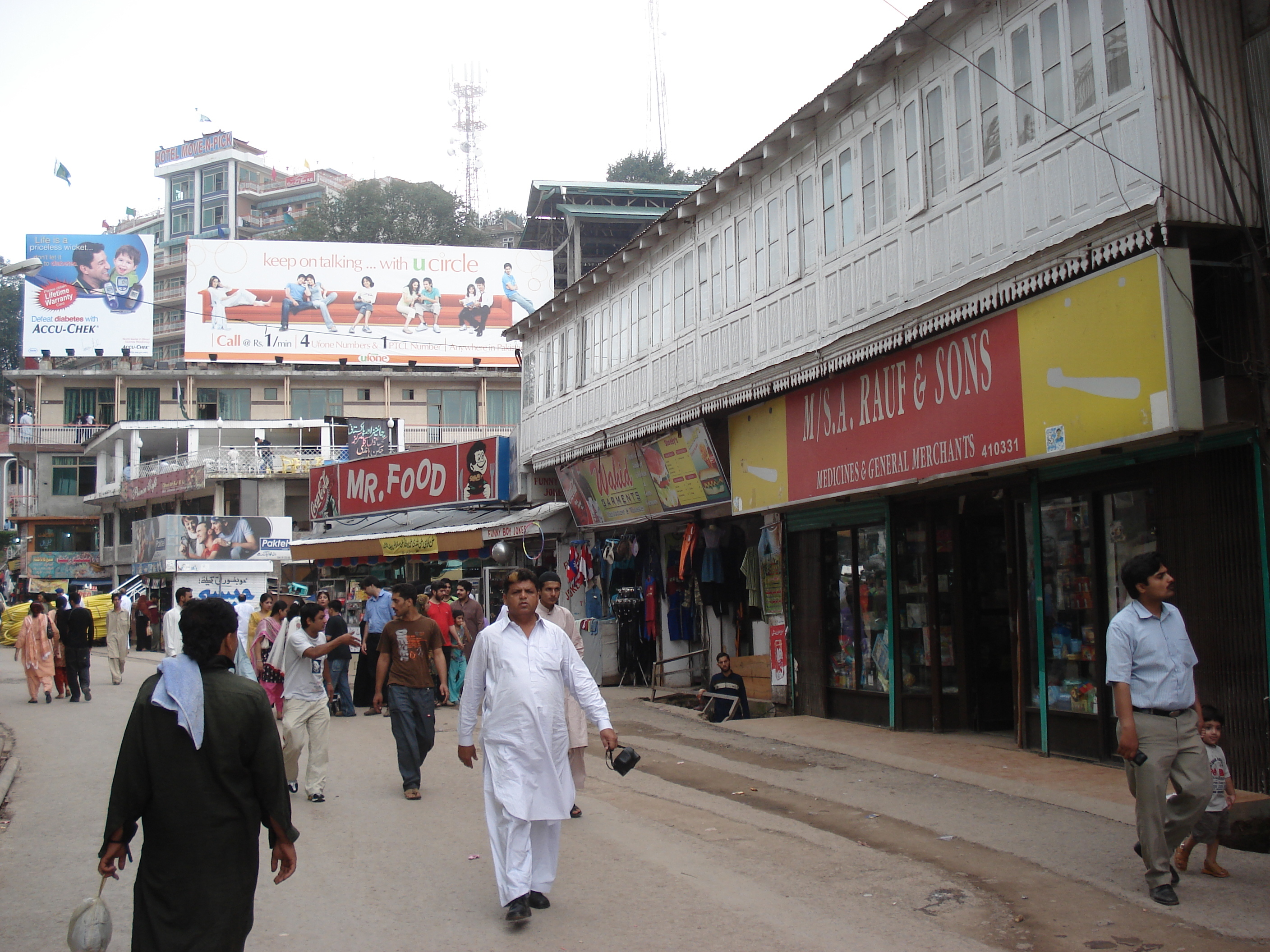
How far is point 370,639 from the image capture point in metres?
16.1

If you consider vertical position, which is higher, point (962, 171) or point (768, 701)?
point (962, 171)

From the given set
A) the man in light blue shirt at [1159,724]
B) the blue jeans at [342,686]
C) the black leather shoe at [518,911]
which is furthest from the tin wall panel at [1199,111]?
the blue jeans at [342,686]

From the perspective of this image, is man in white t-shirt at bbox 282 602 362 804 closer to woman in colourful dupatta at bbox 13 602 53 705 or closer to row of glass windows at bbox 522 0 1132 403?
row of glass windows at bbox 522 0 1132 403

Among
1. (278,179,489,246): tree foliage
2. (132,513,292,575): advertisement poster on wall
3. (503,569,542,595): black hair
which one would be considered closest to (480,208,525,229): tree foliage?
(278,179,489,246): tree foliage

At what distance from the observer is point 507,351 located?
56.6 m

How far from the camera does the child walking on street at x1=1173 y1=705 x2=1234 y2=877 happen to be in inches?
239

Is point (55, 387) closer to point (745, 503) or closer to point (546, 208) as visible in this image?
point (546, 208)

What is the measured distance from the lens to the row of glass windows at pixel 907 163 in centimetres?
905

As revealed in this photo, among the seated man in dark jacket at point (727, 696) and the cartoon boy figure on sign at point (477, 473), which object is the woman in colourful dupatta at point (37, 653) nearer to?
the cartoon boy figure on sign at point (477, 473)

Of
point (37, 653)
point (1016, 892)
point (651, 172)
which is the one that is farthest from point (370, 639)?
point (651, 172)

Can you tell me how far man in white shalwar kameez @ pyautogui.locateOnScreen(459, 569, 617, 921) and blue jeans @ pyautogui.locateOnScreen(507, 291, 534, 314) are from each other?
51.0m

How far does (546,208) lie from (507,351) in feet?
25.0

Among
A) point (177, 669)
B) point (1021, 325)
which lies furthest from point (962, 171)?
point (177, 669)

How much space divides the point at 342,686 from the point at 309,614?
6308 mm
